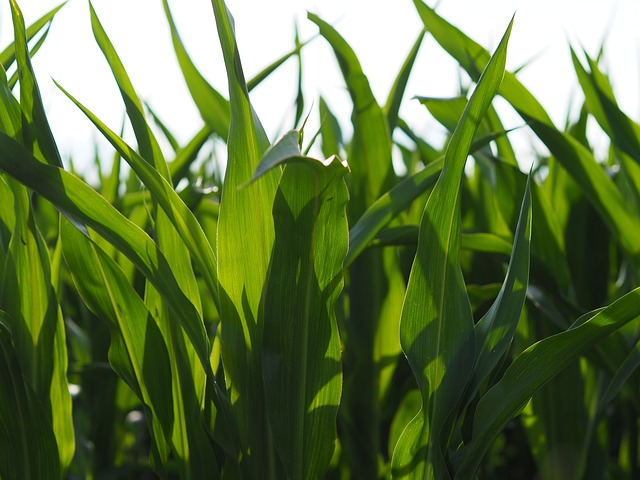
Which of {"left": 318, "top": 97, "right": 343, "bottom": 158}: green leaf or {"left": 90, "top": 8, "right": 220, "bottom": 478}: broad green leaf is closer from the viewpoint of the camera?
{"left": 90, "top": 8, "right": 220, "bottom": 478}: broad green leaf

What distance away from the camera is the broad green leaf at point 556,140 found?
71 centimetres

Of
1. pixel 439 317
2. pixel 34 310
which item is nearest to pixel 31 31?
pixel 34 310

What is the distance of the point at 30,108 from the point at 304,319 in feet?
0.89

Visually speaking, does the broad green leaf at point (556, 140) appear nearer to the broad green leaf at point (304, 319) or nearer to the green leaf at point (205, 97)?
the green leaf at point (205, 97)

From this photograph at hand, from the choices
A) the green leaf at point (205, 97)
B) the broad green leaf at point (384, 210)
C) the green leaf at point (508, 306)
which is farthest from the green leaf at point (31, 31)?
the green leaf at point (508, 306)

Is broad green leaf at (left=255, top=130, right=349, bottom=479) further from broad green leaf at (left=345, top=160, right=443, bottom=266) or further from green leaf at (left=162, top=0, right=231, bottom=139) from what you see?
green leaf at (left=162, top=0, right=231, bottom=139)

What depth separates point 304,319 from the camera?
0.49m

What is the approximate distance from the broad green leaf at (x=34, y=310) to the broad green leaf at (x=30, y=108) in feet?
0.16

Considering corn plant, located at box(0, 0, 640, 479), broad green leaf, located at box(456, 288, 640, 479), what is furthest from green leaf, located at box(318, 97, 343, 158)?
broad green leaf, located at box(456, 288, 640, 479)

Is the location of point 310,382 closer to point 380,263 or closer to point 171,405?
point 171,405

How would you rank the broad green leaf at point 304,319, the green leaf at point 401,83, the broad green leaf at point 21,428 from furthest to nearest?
the green leaf at point 401,83
the broad green leaf at point 21,428
the broad green leaf at point 304,319

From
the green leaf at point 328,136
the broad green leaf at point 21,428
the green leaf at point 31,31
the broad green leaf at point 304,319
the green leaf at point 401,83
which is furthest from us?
the green leaf at point 328,136

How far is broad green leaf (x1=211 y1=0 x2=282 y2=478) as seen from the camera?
19.0 inches

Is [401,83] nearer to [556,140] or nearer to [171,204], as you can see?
[556,140]
